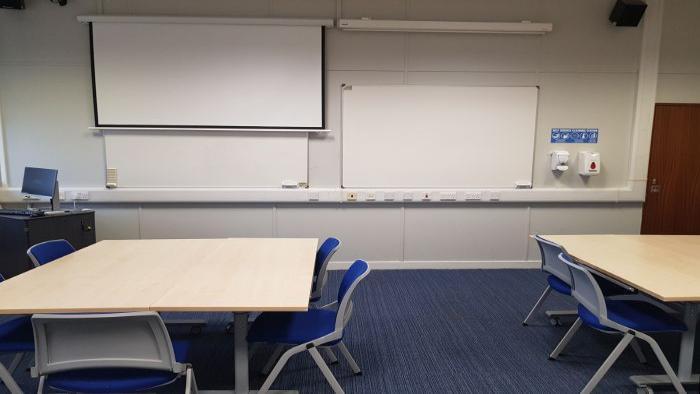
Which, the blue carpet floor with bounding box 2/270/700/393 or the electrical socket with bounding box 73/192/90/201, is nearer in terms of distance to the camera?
the blue carpet floor with bounding box 2/270/700/393

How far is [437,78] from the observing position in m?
4.46

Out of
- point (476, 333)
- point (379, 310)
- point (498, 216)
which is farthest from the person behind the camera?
point (498, 216)

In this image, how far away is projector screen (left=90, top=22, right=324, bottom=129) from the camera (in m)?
4.20

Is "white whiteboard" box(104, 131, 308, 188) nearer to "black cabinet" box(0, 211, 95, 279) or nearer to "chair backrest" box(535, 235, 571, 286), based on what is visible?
"black cabinet" box(0, 211, 95, 279)

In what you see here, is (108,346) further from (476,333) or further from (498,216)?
(498,216)

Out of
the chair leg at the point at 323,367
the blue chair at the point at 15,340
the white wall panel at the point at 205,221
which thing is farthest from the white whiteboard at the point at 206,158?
the chair leg at the point at 323,367

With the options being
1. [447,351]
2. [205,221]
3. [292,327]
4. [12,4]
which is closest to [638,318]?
[447,351]

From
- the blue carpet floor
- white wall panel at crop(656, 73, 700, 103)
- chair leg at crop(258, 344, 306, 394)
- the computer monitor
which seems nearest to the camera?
chair leg at crop(258, 344, 306, 394)

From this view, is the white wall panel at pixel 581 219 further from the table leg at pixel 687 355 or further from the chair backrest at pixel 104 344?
the chair backrest at pixel 104 344

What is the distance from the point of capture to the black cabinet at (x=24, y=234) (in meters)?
3.51

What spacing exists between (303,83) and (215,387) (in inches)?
125

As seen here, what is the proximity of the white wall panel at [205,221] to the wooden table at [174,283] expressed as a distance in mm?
1626

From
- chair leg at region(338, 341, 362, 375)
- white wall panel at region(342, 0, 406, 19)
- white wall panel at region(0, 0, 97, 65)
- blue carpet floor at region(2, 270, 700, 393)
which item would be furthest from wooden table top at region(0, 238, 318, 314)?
white wall panel at region(342, 0, 406, 19)

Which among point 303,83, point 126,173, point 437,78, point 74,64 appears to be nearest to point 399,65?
point 437,78
